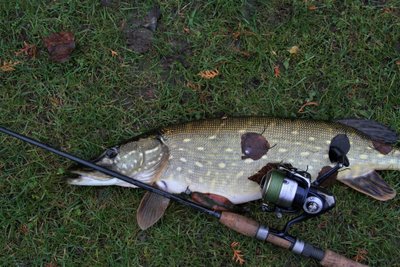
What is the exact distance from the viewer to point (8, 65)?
2693mm

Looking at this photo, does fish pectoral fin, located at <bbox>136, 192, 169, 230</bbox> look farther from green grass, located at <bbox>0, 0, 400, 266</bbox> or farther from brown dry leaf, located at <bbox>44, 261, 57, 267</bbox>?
brown dry leaf, located at <bbox>44, 261, 57, 267</bbox>

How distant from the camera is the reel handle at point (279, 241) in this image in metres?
2.39

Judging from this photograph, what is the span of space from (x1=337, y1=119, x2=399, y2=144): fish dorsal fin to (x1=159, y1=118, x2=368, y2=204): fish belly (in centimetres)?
13

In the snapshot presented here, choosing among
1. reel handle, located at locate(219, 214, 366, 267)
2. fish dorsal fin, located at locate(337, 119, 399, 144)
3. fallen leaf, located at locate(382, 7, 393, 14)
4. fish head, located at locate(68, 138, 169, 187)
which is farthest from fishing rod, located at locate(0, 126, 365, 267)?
fallen leaf, located at locate(382, 7, 393, 14)

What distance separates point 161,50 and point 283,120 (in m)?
0.77

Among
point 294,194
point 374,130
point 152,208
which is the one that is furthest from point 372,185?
point 152,208

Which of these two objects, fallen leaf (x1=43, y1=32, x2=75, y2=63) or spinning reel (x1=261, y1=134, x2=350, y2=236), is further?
fallen leaf (x1=43, y1=32, x2=75, y2=63)

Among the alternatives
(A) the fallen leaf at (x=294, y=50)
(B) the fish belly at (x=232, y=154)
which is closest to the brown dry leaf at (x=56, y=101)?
(B) the fish belly at (x=232, y=154)

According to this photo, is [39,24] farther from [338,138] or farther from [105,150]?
[338,138]

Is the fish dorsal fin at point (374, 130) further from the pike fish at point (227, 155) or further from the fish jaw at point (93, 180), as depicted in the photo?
the fish jaw at point (93, 180)

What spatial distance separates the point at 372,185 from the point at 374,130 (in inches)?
11.4

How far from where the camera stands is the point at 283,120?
→ 2.51 m

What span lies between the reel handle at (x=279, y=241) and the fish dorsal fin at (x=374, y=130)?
25.7 inches

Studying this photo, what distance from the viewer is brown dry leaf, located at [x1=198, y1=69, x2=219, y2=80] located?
2.70 meters
